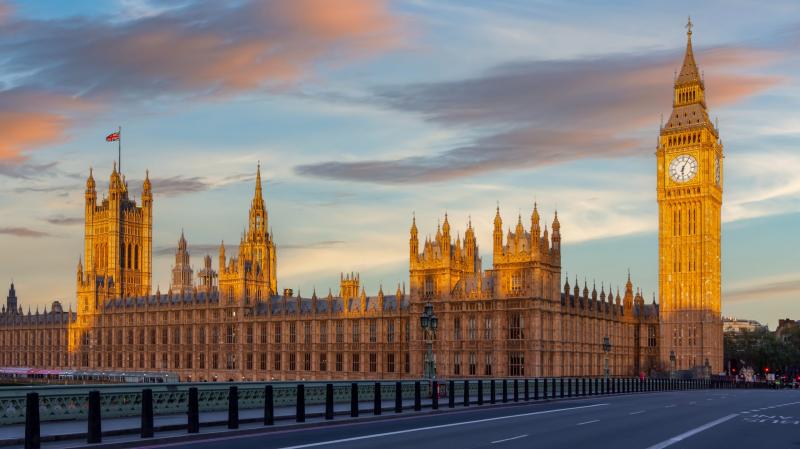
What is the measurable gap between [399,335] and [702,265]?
142 ft

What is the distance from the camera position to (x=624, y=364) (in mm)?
121000

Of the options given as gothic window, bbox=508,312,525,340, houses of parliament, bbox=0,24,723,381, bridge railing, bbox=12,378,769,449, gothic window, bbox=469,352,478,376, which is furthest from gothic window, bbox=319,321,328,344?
bridge railing, bbox=12,378,769,449

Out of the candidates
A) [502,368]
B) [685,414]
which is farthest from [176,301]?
[685,414]

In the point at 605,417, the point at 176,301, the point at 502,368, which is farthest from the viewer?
the point at 176,301

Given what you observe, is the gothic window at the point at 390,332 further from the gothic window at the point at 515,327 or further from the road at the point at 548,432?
the road at the point at 548,432

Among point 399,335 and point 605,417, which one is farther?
point 399,335

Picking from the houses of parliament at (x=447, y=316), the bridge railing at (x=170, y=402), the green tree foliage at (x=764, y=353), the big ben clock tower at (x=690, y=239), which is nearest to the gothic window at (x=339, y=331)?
the houses of parliament at (x=447, y=316)

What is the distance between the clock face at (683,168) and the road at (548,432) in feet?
298

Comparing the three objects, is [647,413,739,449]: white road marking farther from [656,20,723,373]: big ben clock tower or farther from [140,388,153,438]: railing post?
[656,20,723,373]: big ben clock tower

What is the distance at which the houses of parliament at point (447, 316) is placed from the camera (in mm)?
94312

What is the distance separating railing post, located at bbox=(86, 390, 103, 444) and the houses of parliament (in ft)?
232

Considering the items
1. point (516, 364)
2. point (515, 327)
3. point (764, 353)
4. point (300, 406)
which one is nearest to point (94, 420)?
point (300, 406)

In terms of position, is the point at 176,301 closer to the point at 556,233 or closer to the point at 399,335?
the point at 399,335

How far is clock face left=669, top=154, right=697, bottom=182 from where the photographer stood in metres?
127
